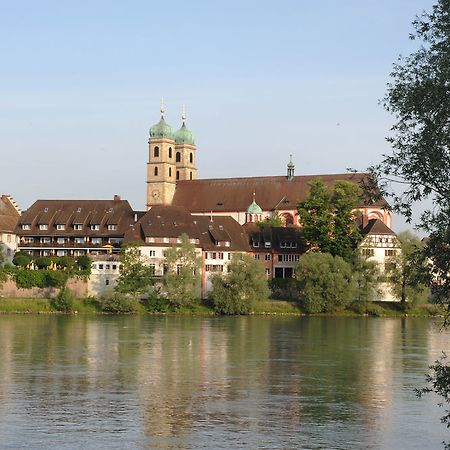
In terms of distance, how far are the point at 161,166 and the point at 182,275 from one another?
6544 cm

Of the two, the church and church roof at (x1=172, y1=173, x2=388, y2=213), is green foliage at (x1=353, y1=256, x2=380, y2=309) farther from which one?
church roof at (x1=172, y1=173, x2=388, y2=213)

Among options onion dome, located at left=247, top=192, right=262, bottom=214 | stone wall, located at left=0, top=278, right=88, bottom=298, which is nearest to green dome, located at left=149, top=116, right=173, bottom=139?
onion dome, located at left=247, top=192, right=262, bottom=214

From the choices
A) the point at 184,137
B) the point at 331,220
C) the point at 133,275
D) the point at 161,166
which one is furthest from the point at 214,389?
the point at 184,137

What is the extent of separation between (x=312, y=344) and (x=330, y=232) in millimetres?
46271

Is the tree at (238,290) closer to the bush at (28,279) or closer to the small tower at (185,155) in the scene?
the bush at (28,279)

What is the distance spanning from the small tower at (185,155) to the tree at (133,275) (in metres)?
71.1

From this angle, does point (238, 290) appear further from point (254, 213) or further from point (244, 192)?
point (244, 192)

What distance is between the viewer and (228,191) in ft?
490

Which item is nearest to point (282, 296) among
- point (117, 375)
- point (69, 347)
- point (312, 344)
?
point (312, 344)

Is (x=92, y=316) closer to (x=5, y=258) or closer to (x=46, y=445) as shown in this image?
(x=5, y=258)

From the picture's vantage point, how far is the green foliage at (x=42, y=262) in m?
109

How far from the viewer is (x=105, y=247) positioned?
113 metres

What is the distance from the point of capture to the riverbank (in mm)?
97750

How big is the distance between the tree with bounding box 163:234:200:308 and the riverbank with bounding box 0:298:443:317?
128 centimetres
